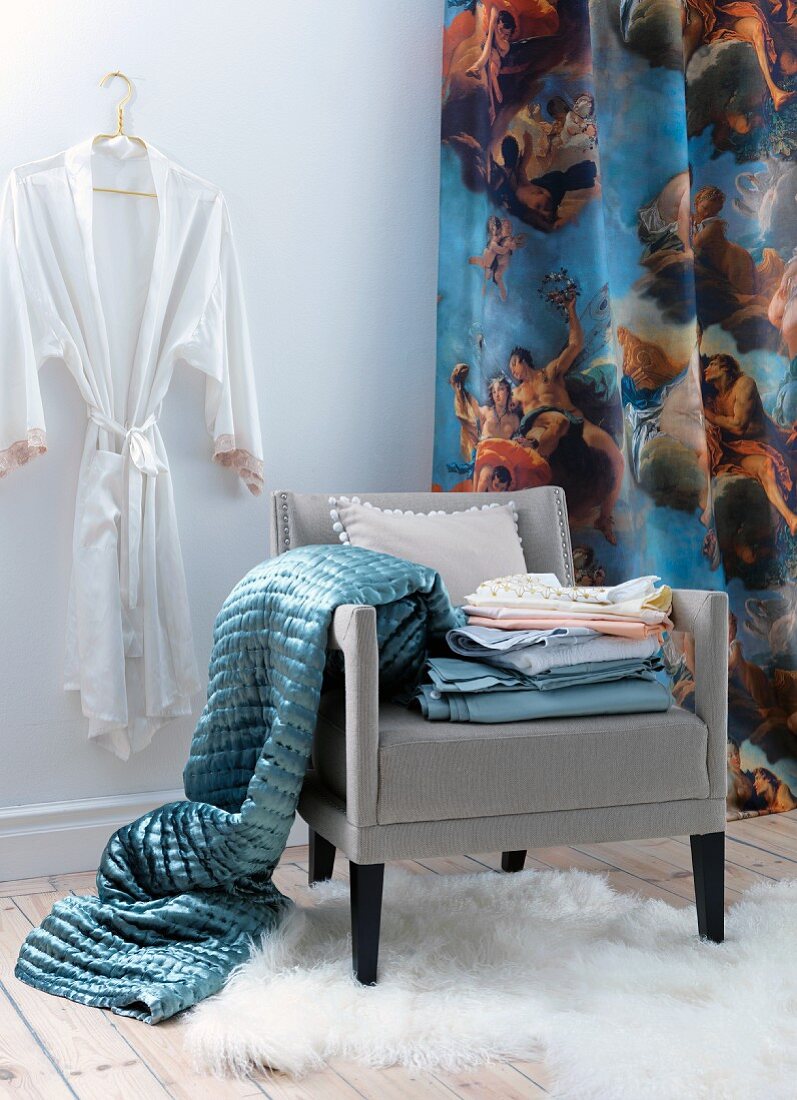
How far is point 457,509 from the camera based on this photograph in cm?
234

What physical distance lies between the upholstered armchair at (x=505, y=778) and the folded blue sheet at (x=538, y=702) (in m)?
0.02

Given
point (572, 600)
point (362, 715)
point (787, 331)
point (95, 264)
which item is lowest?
point (362, 715)

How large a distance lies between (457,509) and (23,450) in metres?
0.91

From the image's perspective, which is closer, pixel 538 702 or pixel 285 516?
pixel 538 702

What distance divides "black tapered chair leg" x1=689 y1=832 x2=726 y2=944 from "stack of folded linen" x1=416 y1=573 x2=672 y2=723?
0.24m

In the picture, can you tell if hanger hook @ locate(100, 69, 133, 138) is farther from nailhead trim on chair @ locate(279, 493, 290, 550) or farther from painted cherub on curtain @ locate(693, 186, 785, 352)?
painted cherub on curtain @ locate(693, 186, 785, 352)

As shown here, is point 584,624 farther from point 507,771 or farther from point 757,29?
point 757,29

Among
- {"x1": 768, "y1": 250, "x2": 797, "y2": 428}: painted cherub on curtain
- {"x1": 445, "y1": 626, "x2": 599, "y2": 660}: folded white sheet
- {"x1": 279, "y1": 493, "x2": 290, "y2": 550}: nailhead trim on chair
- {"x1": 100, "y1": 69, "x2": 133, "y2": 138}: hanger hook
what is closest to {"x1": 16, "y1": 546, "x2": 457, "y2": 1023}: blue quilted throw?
{"x1": 445, "y1": 626, "x2": 599, "y2": 660}: folded white sheet

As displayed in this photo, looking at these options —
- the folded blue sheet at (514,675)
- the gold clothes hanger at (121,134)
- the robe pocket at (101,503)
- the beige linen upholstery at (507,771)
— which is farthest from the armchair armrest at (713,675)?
the gold clothes hanger at (121,134)

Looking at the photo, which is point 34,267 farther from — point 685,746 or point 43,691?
point 685,746

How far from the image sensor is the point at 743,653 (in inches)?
109

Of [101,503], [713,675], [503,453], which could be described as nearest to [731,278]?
[503,453]

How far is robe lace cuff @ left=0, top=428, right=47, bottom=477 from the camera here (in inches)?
87.4

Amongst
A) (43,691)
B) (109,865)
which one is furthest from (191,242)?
(109,865)
